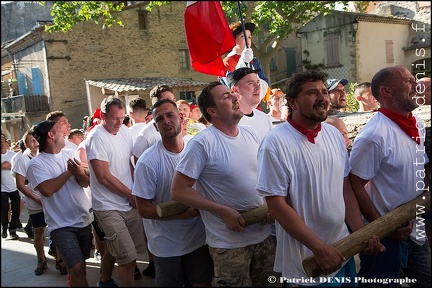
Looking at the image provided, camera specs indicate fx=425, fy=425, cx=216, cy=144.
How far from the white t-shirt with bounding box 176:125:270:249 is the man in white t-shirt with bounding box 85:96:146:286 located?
4.87 ft

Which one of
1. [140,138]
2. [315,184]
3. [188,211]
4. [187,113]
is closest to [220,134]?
[188,211]

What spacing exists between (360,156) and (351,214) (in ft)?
1.33

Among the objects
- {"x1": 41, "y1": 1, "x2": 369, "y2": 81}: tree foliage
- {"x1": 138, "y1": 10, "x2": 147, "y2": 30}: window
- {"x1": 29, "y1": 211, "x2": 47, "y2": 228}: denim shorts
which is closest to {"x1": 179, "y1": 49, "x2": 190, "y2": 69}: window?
{"x1": 138, "y1": 10, "x2": 147, "y2": 30}: window

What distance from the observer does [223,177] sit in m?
3.13

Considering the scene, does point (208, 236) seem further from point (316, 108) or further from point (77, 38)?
point (77, 38)

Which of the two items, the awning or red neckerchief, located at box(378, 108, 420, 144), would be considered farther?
the awning

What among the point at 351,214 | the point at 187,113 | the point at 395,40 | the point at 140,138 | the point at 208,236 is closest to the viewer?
the point at 351,214

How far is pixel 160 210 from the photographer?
322cm

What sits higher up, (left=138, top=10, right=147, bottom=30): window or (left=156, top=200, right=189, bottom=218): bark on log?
(left=138, top=10, right=147, bottom=30): window

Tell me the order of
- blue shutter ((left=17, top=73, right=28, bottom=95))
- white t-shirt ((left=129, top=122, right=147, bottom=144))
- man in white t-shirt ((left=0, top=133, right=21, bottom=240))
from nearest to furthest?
1. white t-shirt ((left=129, top=122, right=147, bottom=144))
2. man in white t-shirt ((left=0, top=133, right=21, bottom=240))
3. blue shutter ((left=17, top=73, right=28, bottom=95))

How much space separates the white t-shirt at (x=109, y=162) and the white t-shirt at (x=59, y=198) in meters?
0.16

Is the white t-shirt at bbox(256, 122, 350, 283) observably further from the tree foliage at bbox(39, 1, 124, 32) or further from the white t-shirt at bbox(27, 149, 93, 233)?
the tree foliage at bbox(39, 1, 124, 32)

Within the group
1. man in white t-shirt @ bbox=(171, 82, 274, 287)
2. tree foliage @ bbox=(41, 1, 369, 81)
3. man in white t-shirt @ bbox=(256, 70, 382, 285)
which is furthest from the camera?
tree foliage @ bbox=(41, 1, 369, 81)

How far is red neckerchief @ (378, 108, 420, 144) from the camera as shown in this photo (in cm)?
303
